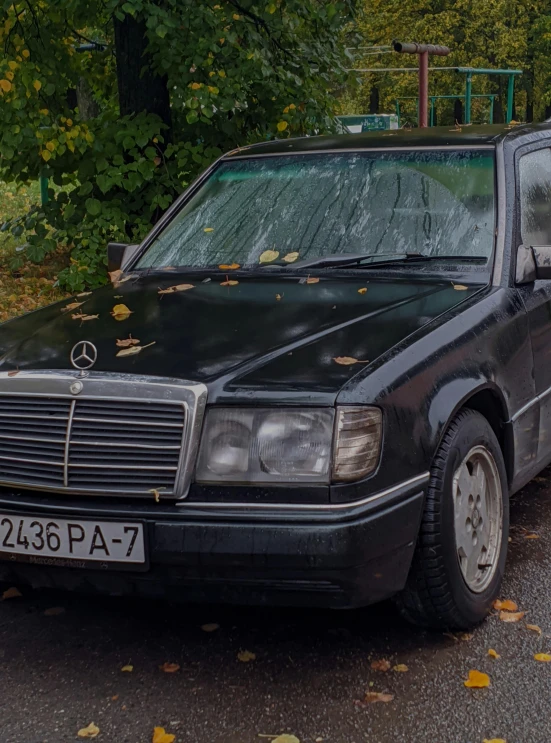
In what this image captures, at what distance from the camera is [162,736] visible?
115 inches

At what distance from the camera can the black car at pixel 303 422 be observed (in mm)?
3010

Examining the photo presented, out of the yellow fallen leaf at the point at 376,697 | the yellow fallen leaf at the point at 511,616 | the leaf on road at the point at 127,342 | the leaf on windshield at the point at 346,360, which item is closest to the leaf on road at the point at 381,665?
the yellow fallen leaf at the point at 376,697

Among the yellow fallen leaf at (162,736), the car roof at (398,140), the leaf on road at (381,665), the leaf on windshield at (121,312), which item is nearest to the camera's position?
the yellow fallen leaf at (162,736)

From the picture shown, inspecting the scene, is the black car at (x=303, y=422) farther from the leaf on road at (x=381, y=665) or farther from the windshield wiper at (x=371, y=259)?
the leaf on road at (x=381, y=665)

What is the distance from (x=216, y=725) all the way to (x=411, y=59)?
129ft

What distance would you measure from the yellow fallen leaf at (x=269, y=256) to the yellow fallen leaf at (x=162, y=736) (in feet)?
6.92

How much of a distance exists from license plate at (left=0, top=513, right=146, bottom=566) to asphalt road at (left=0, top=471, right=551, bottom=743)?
427 millimetres

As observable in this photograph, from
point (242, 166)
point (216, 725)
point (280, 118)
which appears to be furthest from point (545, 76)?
point (216, 725)

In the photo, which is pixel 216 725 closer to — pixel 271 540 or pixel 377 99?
pixel 271 540

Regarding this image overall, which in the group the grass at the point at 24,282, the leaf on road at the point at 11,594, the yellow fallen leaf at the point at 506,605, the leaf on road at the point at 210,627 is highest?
the leaf on road at the point at 210,627

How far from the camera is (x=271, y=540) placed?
2.96 metres

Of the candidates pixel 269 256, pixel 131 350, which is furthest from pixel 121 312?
pixel 269 256

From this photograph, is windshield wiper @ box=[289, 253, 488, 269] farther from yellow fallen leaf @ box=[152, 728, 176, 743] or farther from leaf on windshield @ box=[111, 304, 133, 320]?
yellow fallen leaf @ box=[152, 728, 176, 743]

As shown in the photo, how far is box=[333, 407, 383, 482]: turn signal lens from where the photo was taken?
2996 mm
